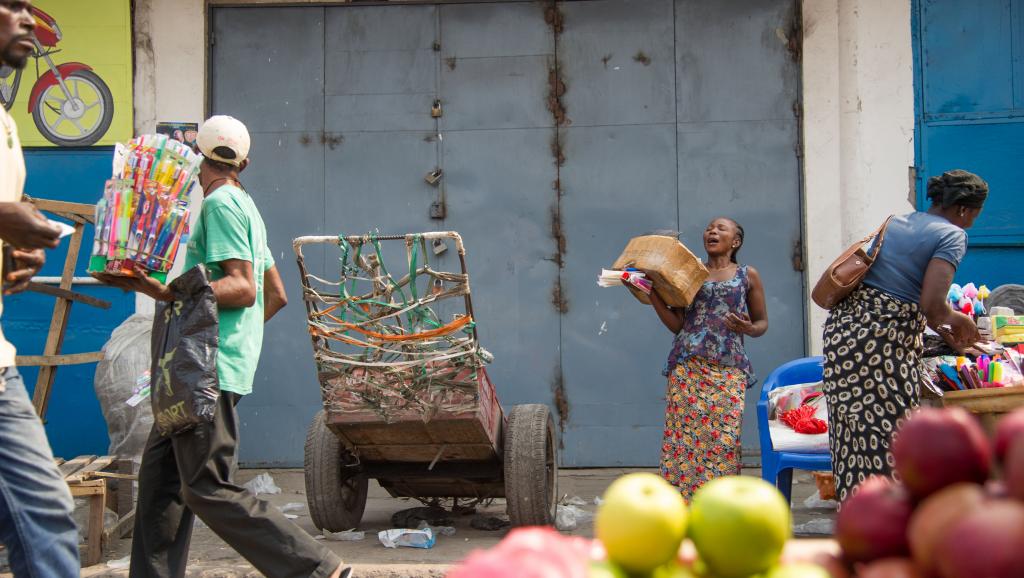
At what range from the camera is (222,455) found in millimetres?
3244

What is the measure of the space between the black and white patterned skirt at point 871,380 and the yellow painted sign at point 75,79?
512 centimetres

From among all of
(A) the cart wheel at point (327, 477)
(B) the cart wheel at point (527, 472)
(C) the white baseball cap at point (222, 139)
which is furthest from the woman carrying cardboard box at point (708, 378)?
(C) the white baseball cap at point (222, 139)

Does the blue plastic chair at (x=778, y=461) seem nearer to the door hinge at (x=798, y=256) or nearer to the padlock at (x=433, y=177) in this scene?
the door hinge at (x=798, y=256)

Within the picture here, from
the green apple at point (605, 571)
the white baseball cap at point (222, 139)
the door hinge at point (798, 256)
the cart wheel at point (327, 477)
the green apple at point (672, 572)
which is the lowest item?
the cart wheel at point (327, 477)

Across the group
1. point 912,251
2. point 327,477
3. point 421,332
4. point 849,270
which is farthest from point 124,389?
point 912,251

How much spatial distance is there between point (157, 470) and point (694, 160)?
4.44 meters

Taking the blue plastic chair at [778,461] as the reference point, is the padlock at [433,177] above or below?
above

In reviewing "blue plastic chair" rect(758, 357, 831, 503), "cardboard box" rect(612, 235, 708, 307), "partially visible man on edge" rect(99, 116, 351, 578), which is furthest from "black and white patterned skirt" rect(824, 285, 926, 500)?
"partially visible man on edge" rect(99, 116, 351, 578)

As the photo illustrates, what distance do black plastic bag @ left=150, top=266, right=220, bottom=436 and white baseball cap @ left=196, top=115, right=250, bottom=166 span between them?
1.86 ft

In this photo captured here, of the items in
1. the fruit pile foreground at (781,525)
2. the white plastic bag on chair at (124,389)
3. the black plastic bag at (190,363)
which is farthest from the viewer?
the white plastic bag on chair at (124,389)

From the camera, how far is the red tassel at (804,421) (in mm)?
4688

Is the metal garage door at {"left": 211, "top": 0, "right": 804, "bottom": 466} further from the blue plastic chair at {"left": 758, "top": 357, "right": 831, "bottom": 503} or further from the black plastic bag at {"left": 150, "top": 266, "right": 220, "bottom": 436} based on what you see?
the black plastic bag at {"left": 150, "top": 266, "right": 220, "bottom": 436}

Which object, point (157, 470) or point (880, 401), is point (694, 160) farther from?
point (157, 470)

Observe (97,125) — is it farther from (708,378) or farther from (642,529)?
(642,529)
